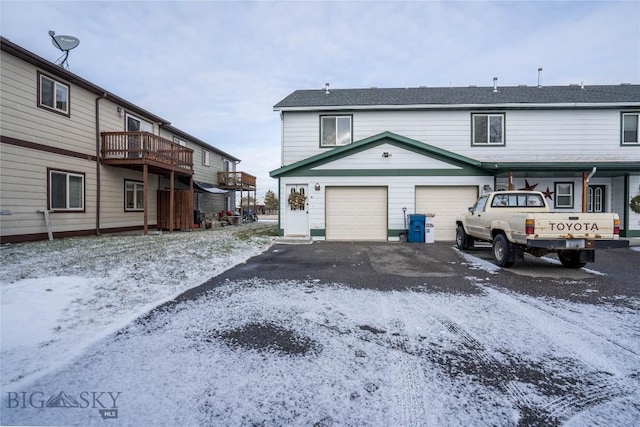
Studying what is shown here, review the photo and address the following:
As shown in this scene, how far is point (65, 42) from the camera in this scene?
11539 mm

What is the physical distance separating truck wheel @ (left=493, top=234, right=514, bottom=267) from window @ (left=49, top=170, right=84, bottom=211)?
47.2 ft

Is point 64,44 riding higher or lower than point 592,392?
higher

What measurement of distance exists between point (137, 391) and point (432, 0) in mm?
11698

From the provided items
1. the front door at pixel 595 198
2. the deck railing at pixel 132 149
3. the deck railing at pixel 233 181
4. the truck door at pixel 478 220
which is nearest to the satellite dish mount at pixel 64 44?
the deck railing at pixel 132 149

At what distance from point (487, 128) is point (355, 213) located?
24.1 feet

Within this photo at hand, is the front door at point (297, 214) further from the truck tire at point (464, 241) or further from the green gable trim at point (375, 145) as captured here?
the truck tire at point (464, 241)

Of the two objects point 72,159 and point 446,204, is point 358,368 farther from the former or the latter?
point 72,159

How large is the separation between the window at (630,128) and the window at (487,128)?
540 centimetres

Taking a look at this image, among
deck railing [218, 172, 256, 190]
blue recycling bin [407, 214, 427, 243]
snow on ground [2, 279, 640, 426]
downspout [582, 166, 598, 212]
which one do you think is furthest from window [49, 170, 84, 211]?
downspout [582, 166, 598, 212]

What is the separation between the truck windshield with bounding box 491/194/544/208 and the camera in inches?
322

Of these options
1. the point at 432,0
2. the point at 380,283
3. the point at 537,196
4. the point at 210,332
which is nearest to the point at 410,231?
the point at 537,196

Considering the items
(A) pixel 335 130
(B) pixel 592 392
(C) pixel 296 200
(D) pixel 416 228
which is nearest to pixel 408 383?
(B) pixel 592 392

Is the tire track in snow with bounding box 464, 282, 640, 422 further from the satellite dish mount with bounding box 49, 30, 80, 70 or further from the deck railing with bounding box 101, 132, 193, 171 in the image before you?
the satellite dish mount with bounding box 49, 30, 80, 70

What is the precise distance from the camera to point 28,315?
355 centimetres
